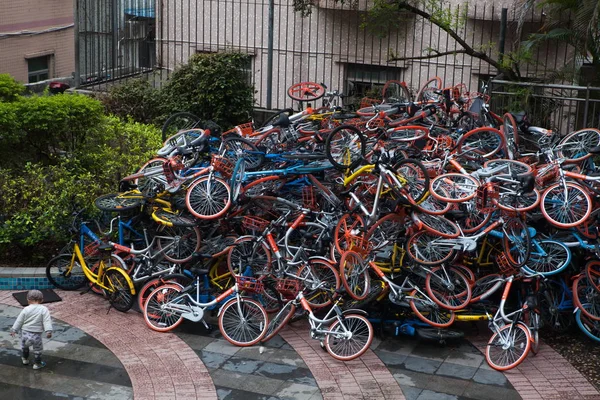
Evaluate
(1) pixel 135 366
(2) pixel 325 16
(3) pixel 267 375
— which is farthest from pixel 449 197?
(2) pixel 325 16

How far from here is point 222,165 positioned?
38.5 ft

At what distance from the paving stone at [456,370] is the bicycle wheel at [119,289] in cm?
428

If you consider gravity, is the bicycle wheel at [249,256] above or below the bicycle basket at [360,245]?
below

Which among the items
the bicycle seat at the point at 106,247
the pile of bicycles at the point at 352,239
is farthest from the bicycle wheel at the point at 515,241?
the bicycle seat at the point at 106,247

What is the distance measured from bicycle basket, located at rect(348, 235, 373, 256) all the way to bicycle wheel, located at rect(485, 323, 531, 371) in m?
1.93

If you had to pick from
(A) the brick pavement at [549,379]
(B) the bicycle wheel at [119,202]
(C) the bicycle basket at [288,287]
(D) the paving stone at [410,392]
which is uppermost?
(B) the bicycle wheel at [119,202]

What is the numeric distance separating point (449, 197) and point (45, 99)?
23.3 feet

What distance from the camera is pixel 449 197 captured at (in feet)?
35.9

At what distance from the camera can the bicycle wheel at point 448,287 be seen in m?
10.9

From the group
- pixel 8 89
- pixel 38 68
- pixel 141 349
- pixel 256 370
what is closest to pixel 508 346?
pixel 256 370

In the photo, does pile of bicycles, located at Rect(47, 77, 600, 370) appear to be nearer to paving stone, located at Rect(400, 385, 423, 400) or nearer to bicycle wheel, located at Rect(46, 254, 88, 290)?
bicycle wheel, located at Rect(46, 254, 88, 290)

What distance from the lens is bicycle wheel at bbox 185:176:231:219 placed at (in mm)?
11430

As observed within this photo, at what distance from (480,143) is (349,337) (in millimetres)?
4060

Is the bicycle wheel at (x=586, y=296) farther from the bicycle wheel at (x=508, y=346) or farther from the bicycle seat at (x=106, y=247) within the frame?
the bicycle seat at (x=106, y=247)
